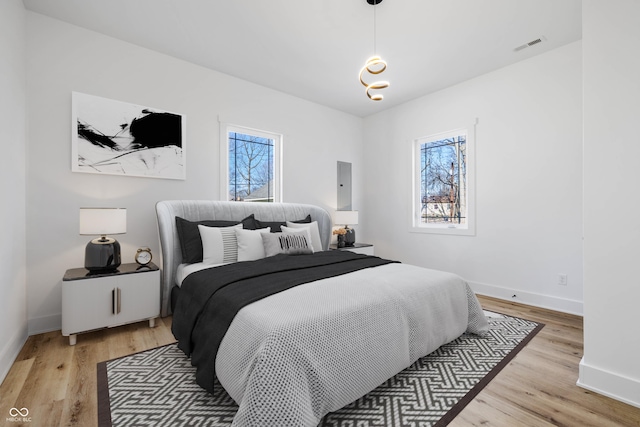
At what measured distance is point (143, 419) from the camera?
1534 mm

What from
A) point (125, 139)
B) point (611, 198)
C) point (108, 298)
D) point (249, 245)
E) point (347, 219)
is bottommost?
point (108, 298)

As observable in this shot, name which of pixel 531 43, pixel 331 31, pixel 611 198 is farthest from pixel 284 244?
pixel 531 43

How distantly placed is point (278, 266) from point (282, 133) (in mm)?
2499

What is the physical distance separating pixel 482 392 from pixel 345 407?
85cm

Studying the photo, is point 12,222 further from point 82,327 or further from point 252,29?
point 252,29

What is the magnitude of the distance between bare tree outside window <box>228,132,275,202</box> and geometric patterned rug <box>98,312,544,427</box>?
7.10ft

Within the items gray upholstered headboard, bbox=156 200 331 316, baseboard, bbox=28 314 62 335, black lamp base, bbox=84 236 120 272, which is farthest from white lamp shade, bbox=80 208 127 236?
baseboard, bbox=28 314 62 335

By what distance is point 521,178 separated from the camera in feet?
11.5

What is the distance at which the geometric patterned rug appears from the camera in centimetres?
155

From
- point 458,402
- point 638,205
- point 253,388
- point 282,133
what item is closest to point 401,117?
point 282,133

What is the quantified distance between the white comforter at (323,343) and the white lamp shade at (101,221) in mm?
1679

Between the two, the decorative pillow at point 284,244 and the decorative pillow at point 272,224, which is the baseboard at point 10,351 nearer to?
the decorative pillow at point 284,244

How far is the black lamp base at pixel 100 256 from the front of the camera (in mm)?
2559

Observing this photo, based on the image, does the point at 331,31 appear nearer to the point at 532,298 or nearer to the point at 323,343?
the point at 323,343
